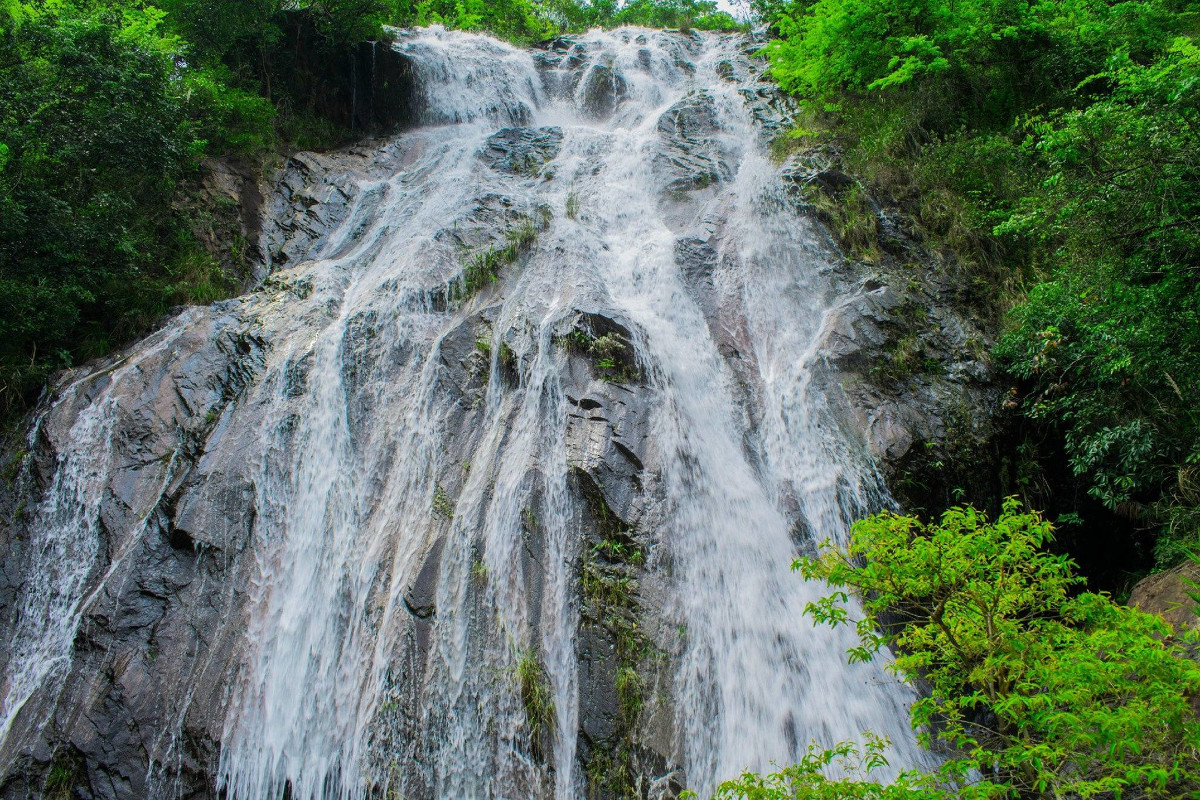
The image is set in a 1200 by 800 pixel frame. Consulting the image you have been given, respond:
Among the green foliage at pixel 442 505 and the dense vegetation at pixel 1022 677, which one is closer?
the dense vegetation at pixel 1022 677

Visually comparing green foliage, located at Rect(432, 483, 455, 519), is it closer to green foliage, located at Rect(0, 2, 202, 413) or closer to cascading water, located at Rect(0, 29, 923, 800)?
cascading water, located at Rect(0, 29, 923, 800)

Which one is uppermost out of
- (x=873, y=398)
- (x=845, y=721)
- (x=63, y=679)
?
(x=873, y=398)

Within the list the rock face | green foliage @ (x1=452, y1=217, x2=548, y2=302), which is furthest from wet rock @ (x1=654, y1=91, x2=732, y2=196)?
the rock face

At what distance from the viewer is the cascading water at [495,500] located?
5855mm

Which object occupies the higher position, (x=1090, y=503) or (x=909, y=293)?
(x=909, y=293)

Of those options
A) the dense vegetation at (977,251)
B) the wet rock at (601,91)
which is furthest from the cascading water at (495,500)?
the wet rock at (601,91)

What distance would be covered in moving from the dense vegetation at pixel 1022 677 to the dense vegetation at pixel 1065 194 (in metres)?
3.63

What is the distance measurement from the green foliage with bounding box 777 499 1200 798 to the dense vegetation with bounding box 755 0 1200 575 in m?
3.77

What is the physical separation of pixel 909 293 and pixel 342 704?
30.7 ft

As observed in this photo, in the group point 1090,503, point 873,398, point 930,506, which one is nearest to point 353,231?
point 873,398

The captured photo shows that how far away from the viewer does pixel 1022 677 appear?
383 cm

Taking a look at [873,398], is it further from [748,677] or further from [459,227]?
[459,227]

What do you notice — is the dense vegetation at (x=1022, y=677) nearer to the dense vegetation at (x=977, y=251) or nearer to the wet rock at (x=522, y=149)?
the dense vegetation at (x=977, y=251)

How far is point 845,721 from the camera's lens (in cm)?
585
